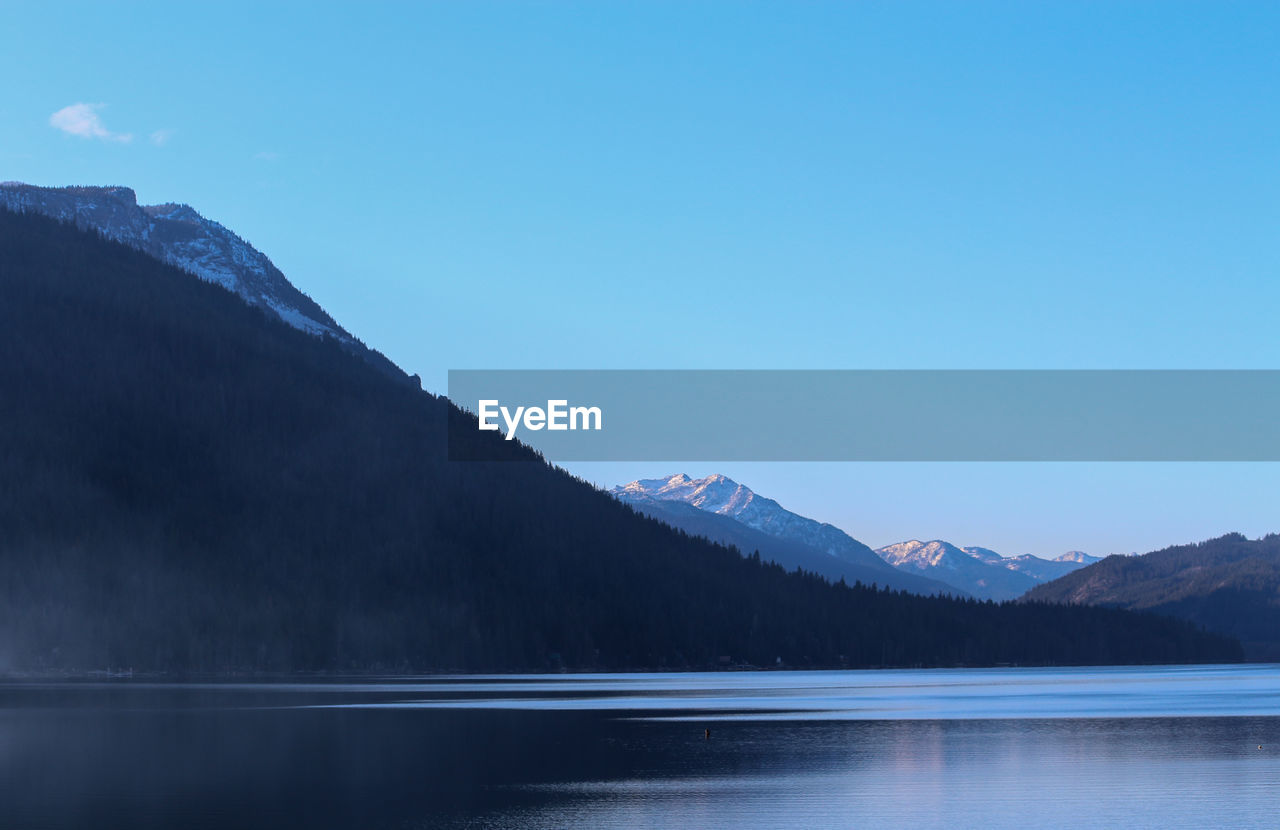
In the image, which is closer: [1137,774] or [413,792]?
[413,792]

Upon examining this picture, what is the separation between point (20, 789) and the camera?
62344mm

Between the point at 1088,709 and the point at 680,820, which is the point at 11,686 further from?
the point at 680,820

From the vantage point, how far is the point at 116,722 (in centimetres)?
10875

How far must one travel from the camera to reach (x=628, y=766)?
7619 centimetres

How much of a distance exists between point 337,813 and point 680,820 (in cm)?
1347

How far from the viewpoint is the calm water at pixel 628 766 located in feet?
183

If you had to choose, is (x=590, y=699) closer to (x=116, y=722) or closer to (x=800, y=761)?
(x=116, y=722)

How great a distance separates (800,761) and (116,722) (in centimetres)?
5778

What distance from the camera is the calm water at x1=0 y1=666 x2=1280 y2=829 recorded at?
183 feet

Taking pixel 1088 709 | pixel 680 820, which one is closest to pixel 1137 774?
pixel 680 820

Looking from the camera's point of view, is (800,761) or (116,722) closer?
(800,761)

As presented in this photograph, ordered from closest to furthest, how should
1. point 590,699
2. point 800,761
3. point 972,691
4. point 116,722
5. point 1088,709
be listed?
point 800,761 → point 116,722 → point 1088,709 → point 590,699 → point 972,691

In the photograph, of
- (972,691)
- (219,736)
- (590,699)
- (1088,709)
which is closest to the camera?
(219,736)

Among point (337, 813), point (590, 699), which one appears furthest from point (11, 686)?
point (337, 813)
